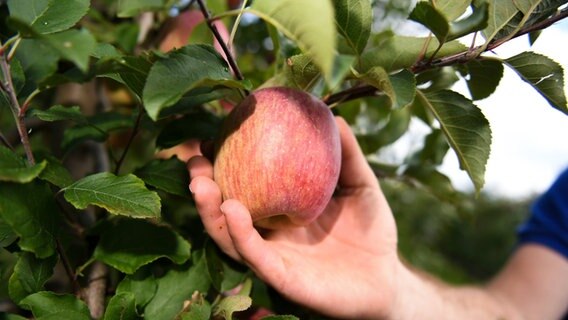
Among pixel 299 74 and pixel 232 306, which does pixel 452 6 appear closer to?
pixel 299 74

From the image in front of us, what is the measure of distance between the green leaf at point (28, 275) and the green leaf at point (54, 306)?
19mm

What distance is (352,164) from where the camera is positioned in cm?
80

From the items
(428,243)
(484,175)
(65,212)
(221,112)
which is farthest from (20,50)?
(428,243)

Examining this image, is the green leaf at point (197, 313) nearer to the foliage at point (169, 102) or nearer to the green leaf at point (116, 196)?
the foliage at point (169, 102)

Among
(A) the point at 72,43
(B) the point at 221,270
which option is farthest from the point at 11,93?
(B) the point at 221,270

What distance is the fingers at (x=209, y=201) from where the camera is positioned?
0.60 m

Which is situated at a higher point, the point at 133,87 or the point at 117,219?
the point at 133,87

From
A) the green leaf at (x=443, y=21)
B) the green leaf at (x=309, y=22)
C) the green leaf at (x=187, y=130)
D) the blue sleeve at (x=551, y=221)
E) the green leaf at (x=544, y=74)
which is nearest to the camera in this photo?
the green leaf at (x=309, y=22)

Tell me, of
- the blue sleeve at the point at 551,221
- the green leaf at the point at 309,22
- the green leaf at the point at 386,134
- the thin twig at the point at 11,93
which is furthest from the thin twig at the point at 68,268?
the blue sleeve at the point at 551,221

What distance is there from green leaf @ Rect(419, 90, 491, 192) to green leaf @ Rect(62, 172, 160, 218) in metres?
0.34

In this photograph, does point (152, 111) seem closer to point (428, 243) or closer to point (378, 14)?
point (378, 14)

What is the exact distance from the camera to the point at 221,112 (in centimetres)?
86

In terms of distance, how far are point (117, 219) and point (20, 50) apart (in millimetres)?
261

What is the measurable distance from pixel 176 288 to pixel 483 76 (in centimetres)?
45
